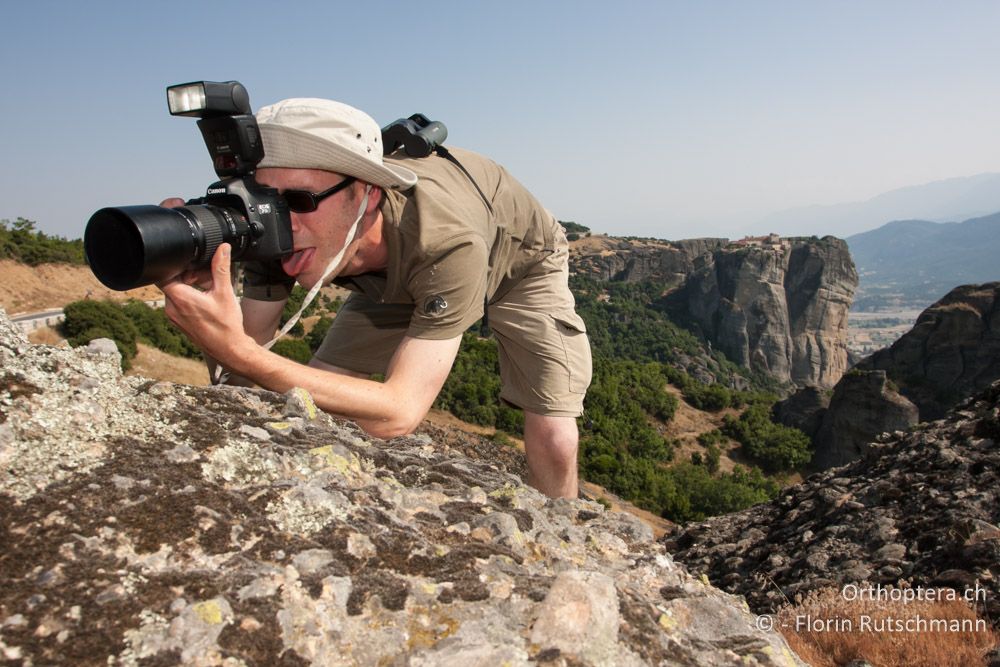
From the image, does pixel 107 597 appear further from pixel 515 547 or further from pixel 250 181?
pixel 250 181

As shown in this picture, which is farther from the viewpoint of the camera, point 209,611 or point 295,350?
point 295,350

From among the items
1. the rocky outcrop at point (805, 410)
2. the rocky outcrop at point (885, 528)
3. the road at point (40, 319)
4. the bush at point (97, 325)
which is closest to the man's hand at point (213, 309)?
the rocky outcrop at point (885, 528)

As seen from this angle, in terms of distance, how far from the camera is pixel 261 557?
5.20ft

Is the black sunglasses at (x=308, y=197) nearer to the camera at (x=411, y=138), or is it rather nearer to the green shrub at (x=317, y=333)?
the camera at (x=411, y=138)

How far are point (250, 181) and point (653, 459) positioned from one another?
33050 millimetres

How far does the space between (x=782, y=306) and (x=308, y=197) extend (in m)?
80.1

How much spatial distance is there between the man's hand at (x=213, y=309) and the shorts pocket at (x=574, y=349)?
177 centimetres

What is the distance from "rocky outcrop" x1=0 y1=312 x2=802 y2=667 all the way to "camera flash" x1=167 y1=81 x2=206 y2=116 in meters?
0.87

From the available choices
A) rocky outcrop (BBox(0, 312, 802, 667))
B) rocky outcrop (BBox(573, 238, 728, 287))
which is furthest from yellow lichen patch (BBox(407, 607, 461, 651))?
rocky outcrop (BBox(573, 238, 728, 287))

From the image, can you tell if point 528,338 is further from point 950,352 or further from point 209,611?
point 950,352

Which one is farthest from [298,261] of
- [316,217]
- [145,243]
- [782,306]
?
[782,306]

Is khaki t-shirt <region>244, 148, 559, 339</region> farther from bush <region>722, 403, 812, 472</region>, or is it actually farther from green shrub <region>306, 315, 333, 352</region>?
bush <region>722, 403, 812, 472</region>

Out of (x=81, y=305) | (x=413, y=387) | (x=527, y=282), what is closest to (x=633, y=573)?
(x=413, y=387)

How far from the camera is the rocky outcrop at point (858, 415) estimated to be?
35.7 metres
